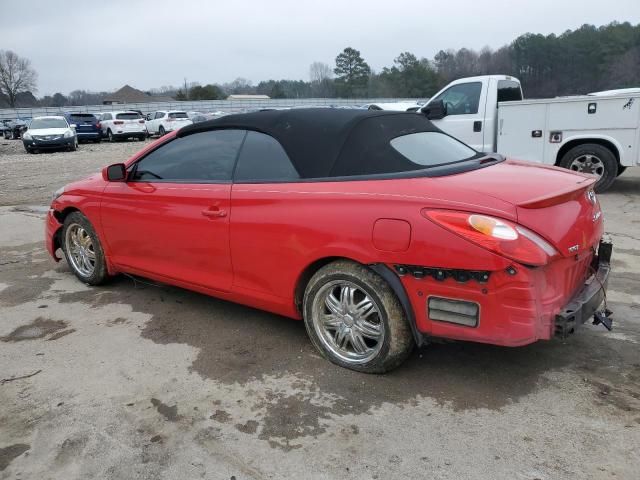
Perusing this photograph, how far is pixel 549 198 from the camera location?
2779 mm

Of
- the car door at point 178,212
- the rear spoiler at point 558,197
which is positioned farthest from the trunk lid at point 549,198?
the car door at point 178,212

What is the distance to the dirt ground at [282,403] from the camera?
8.07ft

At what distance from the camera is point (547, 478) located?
2291 millimetres

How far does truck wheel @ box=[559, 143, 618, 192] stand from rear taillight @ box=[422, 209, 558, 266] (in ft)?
21.4

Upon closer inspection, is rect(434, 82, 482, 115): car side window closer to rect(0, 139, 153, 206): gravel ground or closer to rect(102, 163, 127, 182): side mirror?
rect(102, 163, 127, 182): side mirror

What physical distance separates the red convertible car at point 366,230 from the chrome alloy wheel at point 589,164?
5.41 meters

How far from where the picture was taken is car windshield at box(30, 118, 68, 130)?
21.8 m

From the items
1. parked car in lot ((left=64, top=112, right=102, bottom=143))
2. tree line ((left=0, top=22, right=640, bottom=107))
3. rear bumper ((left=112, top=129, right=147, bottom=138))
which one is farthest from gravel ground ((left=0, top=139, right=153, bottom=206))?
tree line ((left=0, top=22, right=640, bottom=107))

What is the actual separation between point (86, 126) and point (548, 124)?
24.8 m

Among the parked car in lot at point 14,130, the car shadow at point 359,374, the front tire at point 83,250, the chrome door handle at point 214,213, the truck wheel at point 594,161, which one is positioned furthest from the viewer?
the parked car in lot at point 14,130

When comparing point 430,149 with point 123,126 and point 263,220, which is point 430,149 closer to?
point 263,220

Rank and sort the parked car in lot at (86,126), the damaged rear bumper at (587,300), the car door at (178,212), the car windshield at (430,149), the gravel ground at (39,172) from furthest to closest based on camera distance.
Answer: the parked car in lot at (86,126) < the gravel ground at (39,172) < the car door at (178,212) < the car windshield at (430,149) < the damaged rear bumper at (587,300)

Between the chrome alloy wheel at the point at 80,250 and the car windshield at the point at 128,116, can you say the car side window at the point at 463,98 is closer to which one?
the chrome alloy wheel at the point at 80,250

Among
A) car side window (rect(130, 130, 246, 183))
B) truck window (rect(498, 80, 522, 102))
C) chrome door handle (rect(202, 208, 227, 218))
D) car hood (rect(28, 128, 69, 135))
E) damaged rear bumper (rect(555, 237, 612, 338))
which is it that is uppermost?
truck window (rect(498, 80, 522, 102))
